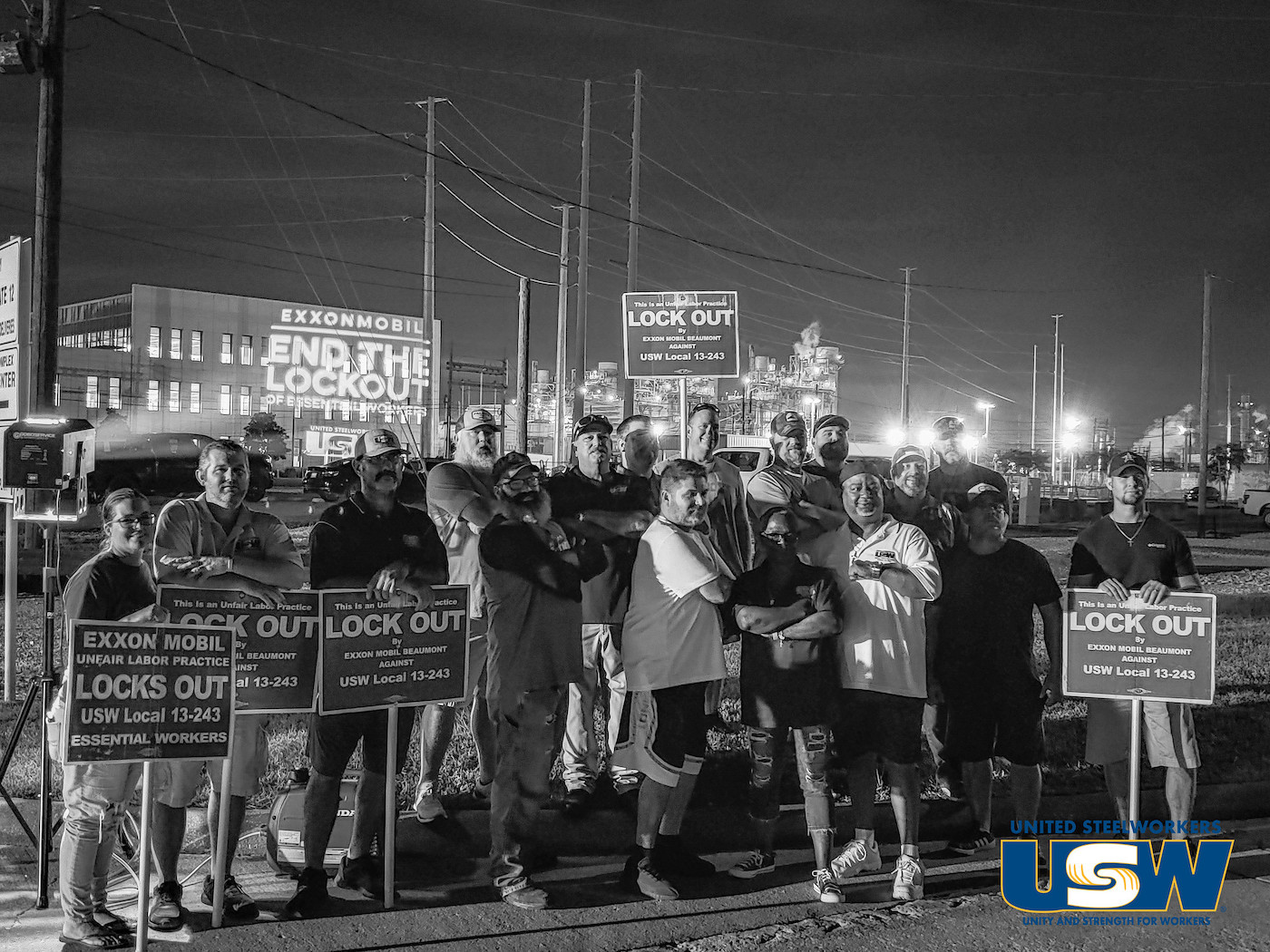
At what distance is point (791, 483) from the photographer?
6.55 m

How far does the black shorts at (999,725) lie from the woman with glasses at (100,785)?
4092 millimetres

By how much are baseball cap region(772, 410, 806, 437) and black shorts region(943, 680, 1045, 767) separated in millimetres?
2129

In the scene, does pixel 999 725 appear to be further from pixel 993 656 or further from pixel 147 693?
pixel 147 693

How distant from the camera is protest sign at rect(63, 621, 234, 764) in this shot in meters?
4.03

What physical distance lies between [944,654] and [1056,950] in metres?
1.63

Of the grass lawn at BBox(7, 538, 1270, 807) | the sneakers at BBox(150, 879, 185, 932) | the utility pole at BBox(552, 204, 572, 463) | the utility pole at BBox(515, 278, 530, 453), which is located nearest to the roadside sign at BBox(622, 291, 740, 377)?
the grass lawn at BBox(7, 538, 1270, 807)

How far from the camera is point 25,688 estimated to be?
864 cm

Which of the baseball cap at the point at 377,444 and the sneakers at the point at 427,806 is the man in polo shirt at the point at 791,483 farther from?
the sneakers at the point at 427,806

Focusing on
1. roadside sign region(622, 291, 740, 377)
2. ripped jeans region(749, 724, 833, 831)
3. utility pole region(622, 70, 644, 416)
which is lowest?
ripped jeans region(749, 724, 833, 831)

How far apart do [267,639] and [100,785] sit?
891 millimetres

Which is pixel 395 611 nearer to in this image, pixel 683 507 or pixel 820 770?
Result: pixel 683 507

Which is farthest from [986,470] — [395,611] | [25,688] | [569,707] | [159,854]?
[25,688]

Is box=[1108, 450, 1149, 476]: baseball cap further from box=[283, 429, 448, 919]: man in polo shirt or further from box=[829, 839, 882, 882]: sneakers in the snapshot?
box=[283, 429, 448, 919]: man in polo shirt

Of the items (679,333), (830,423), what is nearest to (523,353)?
(679,333)
